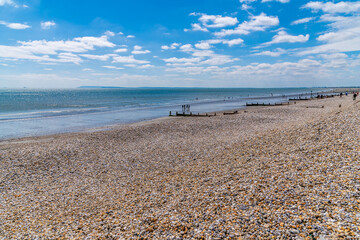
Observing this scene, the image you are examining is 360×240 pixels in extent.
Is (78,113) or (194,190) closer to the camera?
(194,190)

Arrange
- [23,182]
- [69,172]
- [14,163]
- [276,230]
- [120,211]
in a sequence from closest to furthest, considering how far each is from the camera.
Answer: [276,230] → [120,211] → [23,182] → [69,172] → [14,163]

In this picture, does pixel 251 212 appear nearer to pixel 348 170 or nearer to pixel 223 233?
pixel 223 233

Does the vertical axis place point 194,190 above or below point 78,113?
below

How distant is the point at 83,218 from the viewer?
351 inches

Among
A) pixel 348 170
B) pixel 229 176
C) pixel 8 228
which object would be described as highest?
pixel 348 170

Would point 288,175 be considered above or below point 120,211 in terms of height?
above

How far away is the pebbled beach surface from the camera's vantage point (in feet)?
21.7

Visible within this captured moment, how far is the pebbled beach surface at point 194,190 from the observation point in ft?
21.7

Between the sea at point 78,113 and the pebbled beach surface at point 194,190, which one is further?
the sea at point 78,113

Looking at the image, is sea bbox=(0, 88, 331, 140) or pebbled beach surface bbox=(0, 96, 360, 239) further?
sea bbox=(0, 88, 331, 140)

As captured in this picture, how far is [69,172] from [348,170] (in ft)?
52.2

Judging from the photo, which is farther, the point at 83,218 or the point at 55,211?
the point at 55,211

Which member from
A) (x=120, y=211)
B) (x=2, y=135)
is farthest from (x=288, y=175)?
(x=2, y=135)

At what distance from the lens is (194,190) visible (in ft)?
33.3
